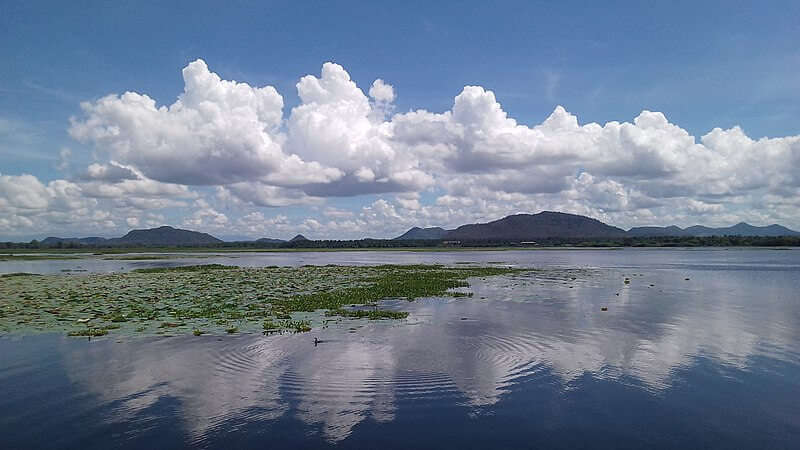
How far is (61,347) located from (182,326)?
522 centimetres

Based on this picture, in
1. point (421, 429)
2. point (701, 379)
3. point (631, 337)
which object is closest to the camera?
point (421, 429)

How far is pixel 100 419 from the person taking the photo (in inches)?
506

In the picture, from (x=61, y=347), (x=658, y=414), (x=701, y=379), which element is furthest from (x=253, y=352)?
(x=701, y=379)

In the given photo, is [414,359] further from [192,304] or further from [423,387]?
[192,304]

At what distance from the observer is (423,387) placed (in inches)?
606

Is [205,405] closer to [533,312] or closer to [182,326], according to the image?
[182,326]

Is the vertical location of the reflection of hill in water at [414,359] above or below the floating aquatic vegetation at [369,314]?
below

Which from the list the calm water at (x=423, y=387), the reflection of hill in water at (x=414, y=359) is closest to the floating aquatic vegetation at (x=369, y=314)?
the reflection of hill in water at (x=414, y=359)

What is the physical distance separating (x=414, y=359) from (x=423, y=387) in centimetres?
318

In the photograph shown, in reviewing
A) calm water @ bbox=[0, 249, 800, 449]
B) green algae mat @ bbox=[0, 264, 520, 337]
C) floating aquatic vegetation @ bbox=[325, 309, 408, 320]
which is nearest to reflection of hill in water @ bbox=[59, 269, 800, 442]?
calm water @ bbox=[0, 249, 800, 449]

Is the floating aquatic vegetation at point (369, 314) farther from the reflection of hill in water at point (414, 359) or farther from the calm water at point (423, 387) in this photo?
the calm water at point (423, 387)

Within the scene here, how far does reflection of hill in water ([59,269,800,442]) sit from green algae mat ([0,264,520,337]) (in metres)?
2.92

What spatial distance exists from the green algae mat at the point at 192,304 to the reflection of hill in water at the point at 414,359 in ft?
9.58

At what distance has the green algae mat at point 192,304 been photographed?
24736 mm
